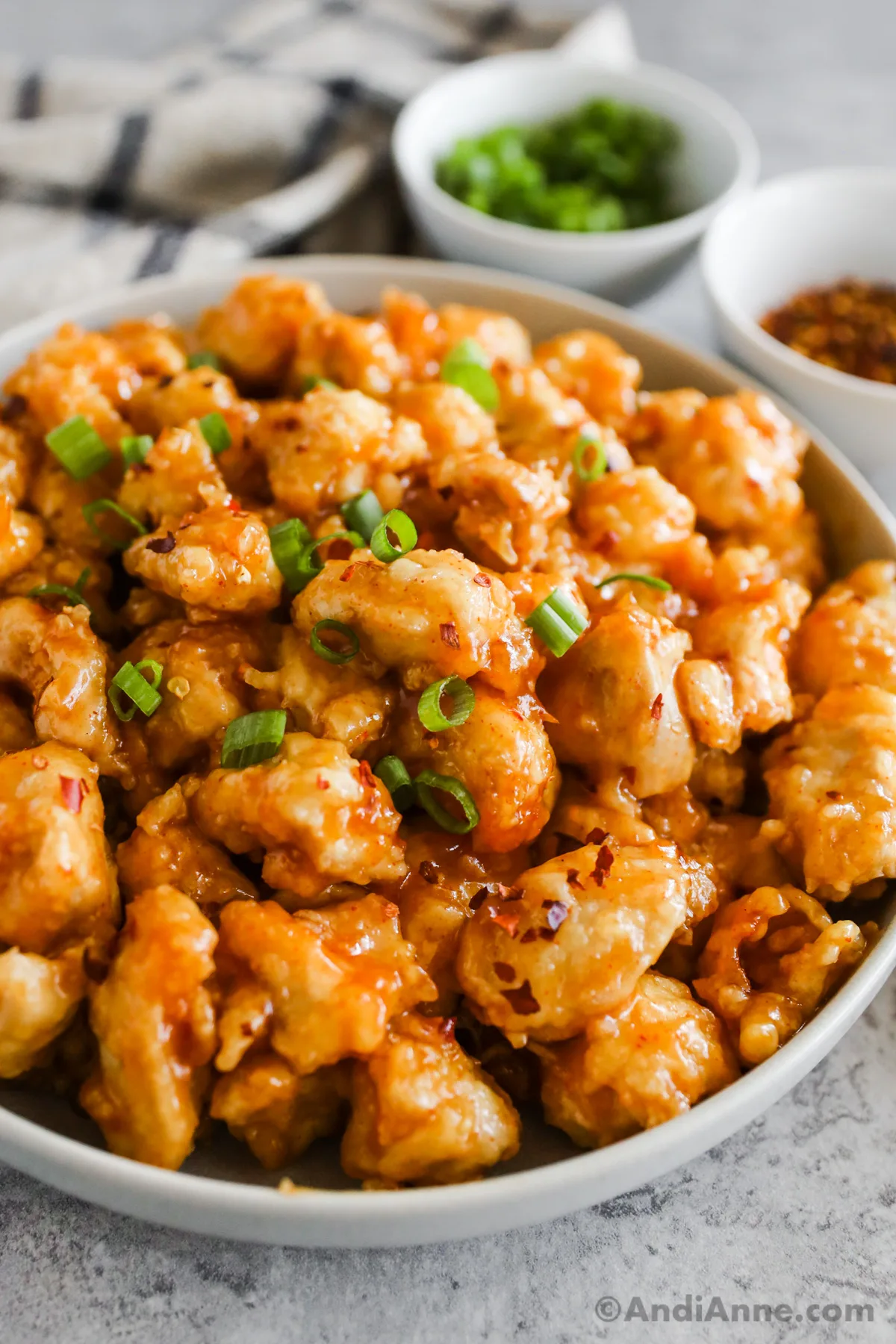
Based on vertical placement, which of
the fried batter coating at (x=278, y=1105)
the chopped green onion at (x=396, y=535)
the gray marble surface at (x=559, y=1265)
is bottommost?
the gray marble surface at (x=559, y=1265)

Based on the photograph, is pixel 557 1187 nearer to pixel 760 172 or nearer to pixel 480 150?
pixel 480 150

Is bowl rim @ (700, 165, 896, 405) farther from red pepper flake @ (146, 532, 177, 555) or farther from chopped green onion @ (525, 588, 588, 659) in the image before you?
red pepper flake @ (146, 532, 177, 555)

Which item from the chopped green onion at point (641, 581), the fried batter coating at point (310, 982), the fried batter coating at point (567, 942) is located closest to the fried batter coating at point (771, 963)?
the fried batter coating at point (567, 942)

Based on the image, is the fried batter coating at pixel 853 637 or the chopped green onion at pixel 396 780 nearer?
the chopped green onion at pixel 396 780

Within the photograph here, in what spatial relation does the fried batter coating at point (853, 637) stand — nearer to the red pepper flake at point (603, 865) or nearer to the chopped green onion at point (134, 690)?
the red pepper flake at point (603, 865)

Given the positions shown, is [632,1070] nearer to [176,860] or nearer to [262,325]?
[176,860]
